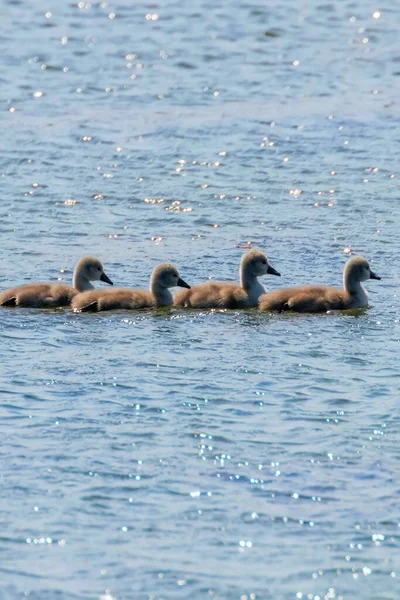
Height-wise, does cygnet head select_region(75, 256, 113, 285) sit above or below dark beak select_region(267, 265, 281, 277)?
above

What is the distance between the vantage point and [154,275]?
12.3 m

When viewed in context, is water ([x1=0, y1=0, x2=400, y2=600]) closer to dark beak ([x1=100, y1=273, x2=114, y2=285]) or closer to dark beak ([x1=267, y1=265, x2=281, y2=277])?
dark beak ([x1=100, y1=273, x2=114, y2=285])

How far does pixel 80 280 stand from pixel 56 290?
0.35m

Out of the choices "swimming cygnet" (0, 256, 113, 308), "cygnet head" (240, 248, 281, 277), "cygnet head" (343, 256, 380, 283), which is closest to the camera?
"swimming cygnet" (0, 256, 113, 308)

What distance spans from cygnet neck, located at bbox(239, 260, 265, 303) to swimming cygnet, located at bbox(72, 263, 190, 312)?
0.48 meters

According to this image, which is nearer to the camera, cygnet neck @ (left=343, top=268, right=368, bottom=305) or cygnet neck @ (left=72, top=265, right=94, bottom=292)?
cygnet neck @ (left=343, top=268, right=368, bottom=305)

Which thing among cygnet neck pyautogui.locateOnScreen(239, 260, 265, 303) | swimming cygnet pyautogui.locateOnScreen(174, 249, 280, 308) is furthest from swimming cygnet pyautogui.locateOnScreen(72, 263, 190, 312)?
cygnet neck pyautogui.locateOnScreen(239, 260, 265, 303)

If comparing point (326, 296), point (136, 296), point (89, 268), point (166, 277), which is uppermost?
point (89, 268)

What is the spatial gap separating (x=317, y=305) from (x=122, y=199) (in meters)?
4.52

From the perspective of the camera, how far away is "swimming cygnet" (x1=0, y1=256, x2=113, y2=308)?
12.0 metres

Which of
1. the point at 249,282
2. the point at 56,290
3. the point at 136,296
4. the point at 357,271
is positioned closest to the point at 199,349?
the point at 136,296

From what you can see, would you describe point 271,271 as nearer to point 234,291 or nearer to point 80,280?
point 234,291

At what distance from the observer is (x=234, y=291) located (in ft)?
40.3

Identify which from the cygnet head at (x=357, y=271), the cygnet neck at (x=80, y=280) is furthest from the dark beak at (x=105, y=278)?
the cygnet head at (x=357, y=271)
